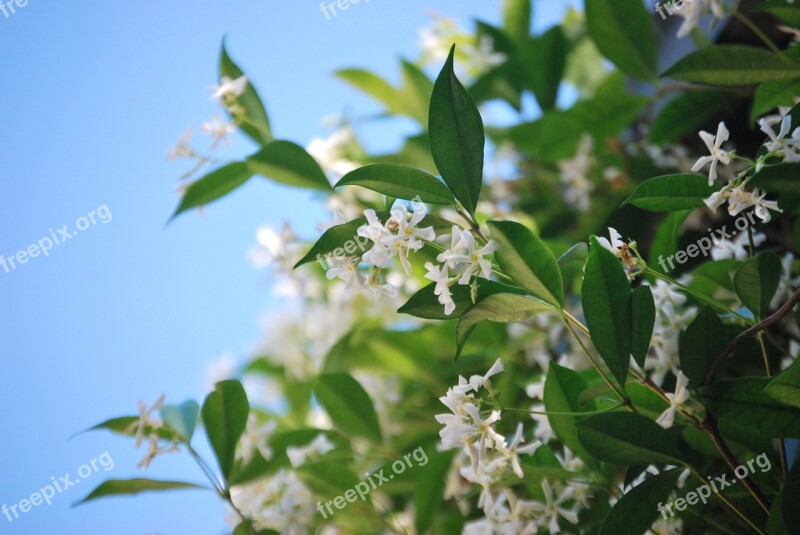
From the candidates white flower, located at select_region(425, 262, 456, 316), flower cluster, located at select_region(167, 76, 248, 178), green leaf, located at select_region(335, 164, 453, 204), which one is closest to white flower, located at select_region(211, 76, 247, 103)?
flower cluster, located at select_region(167, 76, 248, 178)

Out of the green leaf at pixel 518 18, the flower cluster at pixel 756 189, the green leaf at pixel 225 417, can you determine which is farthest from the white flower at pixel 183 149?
the green leaf at pixel 518 18

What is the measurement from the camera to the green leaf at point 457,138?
2.10 feet

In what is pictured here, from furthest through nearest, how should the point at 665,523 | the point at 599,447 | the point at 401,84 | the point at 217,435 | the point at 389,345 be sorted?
the point at 401,84 → the point at 389,345 → the point at 217,435 → the point at 665,523 → the point at 599,447

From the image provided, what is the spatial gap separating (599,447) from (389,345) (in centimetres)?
69

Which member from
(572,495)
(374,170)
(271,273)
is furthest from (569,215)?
(374,170)

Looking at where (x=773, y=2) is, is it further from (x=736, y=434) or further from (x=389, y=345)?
(x=389, y=345)

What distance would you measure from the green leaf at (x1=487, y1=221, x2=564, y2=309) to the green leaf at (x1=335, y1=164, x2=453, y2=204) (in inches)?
2.8

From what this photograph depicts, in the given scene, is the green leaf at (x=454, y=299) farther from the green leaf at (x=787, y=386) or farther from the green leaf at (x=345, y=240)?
the green leaf at (x=787, y=386)

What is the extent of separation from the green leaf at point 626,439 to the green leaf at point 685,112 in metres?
0.57

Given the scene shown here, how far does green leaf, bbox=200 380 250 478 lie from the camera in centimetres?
85

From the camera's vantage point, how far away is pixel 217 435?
867 millimetres

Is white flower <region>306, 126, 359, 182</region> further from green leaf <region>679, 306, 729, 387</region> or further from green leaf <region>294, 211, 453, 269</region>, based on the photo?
green leaf <region>679, 306, 729, 387</region>

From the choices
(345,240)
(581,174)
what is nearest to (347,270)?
(345,240)

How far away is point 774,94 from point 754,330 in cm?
36
